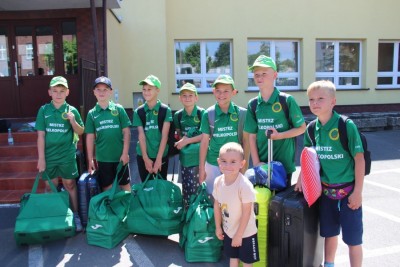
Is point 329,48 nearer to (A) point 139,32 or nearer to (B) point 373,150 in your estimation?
(B) point 373,150

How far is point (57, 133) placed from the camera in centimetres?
424

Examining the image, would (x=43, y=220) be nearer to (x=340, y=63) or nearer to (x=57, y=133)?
(x=57, y=133)

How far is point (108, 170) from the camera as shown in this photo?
4.23 metres

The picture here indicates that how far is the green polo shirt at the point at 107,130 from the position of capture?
163 inches

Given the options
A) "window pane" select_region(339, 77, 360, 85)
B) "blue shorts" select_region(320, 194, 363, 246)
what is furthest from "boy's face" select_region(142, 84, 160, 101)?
"window pane" select_region(339, 77, 360, 85)

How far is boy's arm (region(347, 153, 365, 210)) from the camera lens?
8.58 ft

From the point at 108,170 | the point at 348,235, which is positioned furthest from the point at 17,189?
the point at 348,235

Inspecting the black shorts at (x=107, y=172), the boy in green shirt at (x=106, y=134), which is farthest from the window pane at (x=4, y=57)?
the black shorts at (x=107, y=172)

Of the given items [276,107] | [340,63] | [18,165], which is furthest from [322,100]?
Answer: [340,63]

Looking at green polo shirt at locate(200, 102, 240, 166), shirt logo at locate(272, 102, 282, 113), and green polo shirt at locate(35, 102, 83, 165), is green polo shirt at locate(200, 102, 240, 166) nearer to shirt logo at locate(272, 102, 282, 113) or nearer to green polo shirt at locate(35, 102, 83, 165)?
shirt logo at locate(272, 102, 282, 113)

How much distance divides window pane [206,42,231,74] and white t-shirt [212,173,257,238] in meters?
9.56

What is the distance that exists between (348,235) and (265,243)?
2.11 feet

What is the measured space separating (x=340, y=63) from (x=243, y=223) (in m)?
11.8

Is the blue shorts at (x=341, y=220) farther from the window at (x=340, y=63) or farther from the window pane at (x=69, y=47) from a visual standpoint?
the window at (x=340, y=63)
